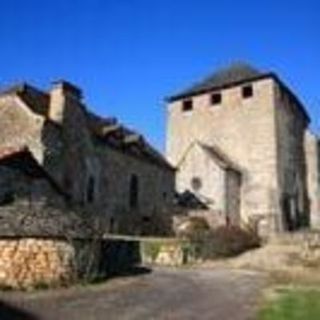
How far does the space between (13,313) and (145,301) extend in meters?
3.51

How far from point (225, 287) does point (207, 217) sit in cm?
2199

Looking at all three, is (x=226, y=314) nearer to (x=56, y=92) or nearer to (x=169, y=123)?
(x=56, y=92)

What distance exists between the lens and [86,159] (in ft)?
107

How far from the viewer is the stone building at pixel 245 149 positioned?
146ft

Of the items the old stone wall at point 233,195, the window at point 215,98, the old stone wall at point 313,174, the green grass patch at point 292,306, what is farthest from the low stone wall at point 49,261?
the old stone wall at point 313,174

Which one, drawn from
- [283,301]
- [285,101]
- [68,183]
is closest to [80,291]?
Result: [283,301]

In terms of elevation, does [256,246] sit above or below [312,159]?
below

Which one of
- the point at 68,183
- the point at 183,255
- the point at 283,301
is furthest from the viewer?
the point at 68,183

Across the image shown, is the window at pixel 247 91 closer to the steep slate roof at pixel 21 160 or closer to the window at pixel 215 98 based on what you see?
the window at pixel 215 98

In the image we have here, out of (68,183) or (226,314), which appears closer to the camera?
(226,314)

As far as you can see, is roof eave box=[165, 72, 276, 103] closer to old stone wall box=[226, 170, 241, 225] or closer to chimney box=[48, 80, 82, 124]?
old stone wall box=[226, 170, 241, 225]

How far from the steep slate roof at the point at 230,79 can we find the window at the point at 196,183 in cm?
858

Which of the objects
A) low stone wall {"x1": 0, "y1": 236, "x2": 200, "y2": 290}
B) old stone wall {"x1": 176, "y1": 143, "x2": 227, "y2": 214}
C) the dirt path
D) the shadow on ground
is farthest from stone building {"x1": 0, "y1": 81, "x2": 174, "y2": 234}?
the shadow on ground

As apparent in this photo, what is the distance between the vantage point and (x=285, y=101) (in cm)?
4894
